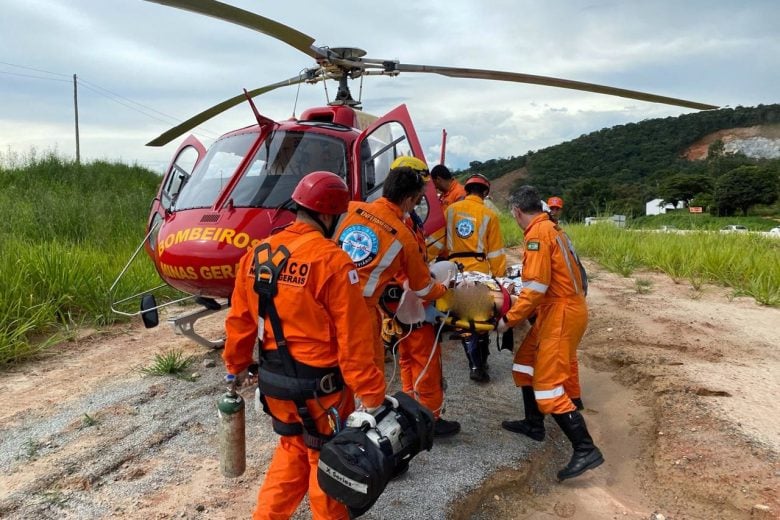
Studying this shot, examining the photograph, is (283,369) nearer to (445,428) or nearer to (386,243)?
(386,243)

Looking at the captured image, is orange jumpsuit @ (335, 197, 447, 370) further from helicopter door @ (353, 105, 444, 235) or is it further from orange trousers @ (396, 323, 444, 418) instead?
helicopter door @ (353, 105, 444, 235)

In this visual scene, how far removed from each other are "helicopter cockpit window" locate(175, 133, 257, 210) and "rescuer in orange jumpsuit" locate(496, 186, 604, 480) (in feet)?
8.25

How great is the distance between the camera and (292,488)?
2436 millimetres

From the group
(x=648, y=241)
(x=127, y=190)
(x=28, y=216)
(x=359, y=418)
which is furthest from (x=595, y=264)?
(x=127, y=190)

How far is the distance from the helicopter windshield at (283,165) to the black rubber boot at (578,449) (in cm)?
262

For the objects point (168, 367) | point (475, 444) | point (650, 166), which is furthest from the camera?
point (650, 166)

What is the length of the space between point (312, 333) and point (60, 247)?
723 centimetres

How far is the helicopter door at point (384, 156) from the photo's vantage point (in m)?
4.60

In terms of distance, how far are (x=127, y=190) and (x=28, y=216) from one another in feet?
19.3

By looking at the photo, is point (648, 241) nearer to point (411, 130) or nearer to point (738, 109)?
point (411, 130)

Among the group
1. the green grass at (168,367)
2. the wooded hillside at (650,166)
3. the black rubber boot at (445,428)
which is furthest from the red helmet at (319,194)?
the wooded hillside at (650,166)

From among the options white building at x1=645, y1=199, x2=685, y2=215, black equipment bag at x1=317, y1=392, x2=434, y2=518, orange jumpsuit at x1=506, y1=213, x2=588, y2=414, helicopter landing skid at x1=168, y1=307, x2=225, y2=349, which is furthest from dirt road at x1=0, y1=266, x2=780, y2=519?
white building at x1=645, y1=199, x2=685, y2=215

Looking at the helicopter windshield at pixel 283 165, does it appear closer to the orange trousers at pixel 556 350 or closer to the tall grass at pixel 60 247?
the orange trousers at pixel 556 350

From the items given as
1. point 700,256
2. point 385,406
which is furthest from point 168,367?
point 700,256
